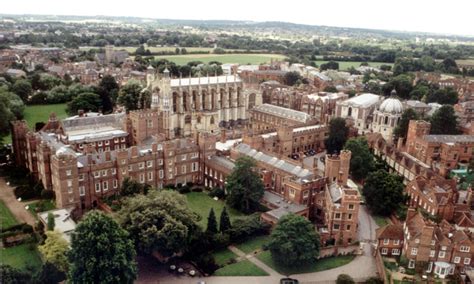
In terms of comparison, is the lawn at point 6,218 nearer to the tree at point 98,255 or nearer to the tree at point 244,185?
the tree at point 98,255

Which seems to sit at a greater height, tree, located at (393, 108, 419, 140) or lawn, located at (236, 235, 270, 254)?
tree, located at (393, 108, 419, 140)

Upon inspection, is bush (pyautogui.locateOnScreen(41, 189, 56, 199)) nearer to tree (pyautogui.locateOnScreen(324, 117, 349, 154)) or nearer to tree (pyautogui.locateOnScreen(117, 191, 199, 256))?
tree (pyautogui.locateOnScreen(117, 191, 199, 256))

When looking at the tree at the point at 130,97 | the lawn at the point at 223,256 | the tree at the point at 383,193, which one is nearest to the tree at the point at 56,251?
the lawn at the point at 223,256

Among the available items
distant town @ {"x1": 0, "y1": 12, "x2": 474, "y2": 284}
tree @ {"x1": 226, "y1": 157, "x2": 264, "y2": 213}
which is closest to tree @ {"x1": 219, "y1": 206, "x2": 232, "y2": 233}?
distant town @ {"x1": 0, "y1": 12, "x2": 474, "y2": 284}

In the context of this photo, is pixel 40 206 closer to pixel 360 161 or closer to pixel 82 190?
pixel 82 190

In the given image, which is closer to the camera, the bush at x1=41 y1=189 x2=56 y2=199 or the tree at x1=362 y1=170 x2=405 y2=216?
the tree at x1=362 y1=170 x2=405 y2=216

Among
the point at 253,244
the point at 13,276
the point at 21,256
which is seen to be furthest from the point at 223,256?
the point at 21,256
